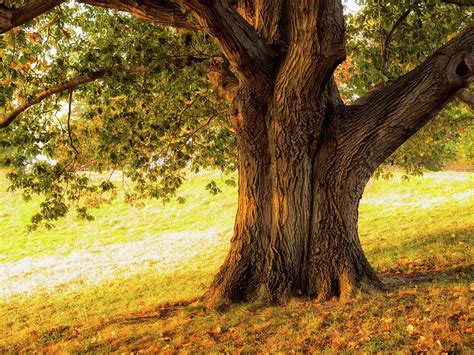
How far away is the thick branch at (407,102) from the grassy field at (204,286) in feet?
8.37

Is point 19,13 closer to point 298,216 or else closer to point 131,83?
point 131,83

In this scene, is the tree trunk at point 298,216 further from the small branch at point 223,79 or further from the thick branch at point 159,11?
the thick branch at point 159,11

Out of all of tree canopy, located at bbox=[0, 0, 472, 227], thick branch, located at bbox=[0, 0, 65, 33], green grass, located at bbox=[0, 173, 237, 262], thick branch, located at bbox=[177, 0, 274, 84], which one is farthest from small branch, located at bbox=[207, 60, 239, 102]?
green grass, located at bbox=[0, 173, 237, 262]

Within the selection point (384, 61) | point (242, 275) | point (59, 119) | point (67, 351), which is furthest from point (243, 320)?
point (59, 119)

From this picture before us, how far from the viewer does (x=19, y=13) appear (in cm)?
518

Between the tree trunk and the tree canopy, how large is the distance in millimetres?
1298

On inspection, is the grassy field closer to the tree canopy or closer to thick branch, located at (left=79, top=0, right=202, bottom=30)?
the tree canopy

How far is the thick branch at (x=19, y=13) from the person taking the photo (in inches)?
202

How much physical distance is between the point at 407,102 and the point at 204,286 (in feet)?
21.8

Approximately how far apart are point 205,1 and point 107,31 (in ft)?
16.7

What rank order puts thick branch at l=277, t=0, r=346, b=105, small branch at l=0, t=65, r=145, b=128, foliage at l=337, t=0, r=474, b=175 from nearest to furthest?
1. thick branch at l=277, t=0, r=346, b=105
2. small branch at l=0, t=65, r=145, b=128
3. foliage at l=337, t=0, r=474, b=175

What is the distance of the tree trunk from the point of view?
8328 mm

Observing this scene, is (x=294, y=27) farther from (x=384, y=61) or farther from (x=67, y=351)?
(x=67, y=351)

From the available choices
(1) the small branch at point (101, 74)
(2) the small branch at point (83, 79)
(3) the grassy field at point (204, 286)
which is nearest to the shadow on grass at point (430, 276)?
(3) the grassy field at point (204, 286)
